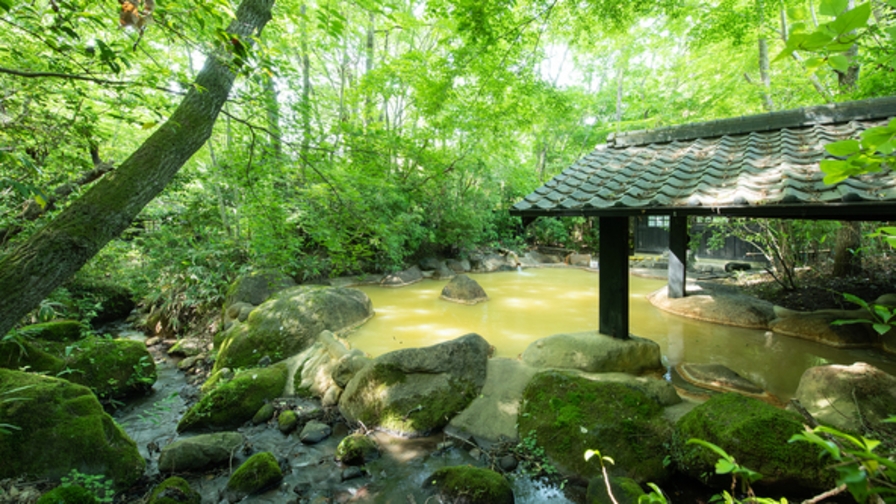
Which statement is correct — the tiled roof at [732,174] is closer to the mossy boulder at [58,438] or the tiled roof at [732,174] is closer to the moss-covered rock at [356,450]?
the moss-covered rock at [356,450]

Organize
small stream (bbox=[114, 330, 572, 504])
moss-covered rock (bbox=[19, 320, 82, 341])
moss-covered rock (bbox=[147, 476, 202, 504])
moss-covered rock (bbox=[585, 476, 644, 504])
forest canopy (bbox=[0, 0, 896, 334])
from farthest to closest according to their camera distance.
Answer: moss-covered rock (bbox=[19, 320, 82, 341]) < small stream (bbox=[114, 330, 572, 504]) < moss-covered rock (bbox=[147, 476, 202, 504]) < moss-covered rock (bbox=[585, 476, 644, 504]) < forest canopy (bbox=[0, 0, 896, 334])

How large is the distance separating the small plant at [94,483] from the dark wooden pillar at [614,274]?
4.93 m

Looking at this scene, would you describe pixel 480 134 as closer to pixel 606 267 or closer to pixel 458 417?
pixel 606 267

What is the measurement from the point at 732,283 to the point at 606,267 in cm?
747

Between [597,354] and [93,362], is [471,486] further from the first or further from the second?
[93,362]

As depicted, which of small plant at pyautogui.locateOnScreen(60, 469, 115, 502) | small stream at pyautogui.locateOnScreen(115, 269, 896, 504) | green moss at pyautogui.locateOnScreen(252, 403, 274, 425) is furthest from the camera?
green moss at pyautogui.locateOnScreen(252, 403, 274, 425)

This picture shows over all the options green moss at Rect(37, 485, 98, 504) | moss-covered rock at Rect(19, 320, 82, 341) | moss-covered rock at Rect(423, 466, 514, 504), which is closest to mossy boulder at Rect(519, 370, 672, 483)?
moss-covered rock at Rect(423, 466, 514, 504)

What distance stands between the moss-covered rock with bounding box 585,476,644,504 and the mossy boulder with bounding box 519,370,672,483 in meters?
0.30

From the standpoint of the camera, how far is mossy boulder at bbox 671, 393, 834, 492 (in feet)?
8.84

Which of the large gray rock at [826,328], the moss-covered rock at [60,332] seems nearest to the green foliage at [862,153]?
the large gray rock at [826,328]

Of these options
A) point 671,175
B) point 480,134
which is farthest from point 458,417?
point 480,134

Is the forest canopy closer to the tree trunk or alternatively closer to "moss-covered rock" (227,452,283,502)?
"moss-covered rock" (227,452,283,502)

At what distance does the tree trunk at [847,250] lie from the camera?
7.46 metres

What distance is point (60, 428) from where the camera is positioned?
330 cm
